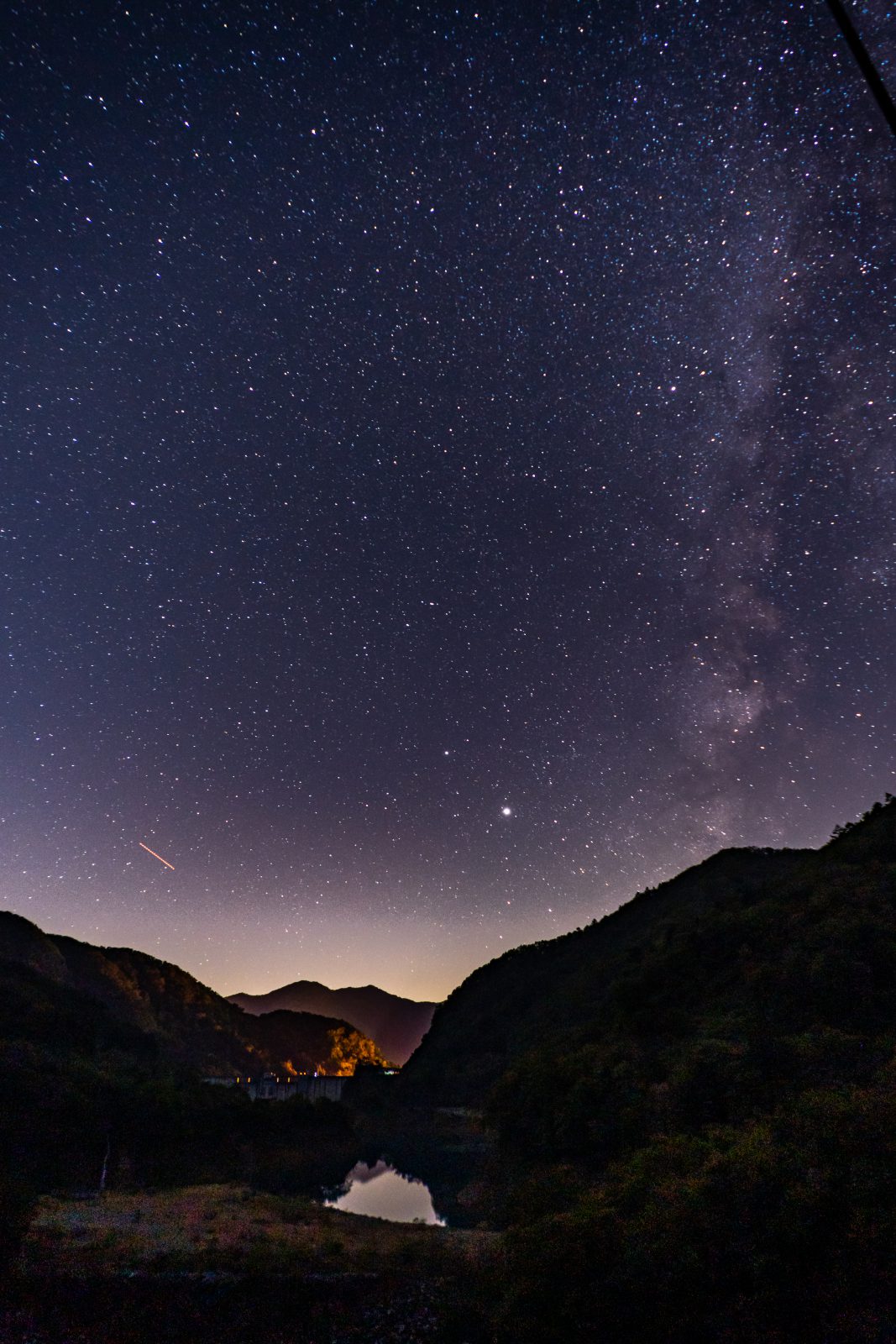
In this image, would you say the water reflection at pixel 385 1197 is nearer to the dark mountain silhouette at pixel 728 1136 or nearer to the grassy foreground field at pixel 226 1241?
the grassy foreground field at pixel 226 1241

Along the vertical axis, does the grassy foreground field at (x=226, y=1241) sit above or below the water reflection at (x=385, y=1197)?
above

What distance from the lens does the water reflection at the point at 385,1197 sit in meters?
38.1

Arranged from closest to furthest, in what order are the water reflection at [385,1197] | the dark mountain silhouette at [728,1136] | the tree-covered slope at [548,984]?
the dark mountain silhouette at [728,1136] → the water reflection at [385,1197] → the tree-covered slope at [548,984]

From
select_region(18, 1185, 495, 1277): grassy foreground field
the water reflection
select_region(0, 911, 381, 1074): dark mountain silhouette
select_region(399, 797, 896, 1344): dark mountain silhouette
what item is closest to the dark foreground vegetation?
select_region(399, 797, 896, 1344): dark mountain silhouette

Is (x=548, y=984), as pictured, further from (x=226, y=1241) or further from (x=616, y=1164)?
(x=616, y=1164)

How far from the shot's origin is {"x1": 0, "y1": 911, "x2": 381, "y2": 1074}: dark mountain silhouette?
167 feet

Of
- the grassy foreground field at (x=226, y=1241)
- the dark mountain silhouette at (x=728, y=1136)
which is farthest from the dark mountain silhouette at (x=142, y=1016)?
the dark mountain silhouette at (x=728, y=1136)

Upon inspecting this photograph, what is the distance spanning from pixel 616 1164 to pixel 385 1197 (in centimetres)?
3133

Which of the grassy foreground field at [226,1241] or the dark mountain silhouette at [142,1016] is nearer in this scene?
the grassy foreground field at [226,1241]

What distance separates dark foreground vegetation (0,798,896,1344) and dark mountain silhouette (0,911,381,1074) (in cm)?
81

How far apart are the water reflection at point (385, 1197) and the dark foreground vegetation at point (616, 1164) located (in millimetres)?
2236

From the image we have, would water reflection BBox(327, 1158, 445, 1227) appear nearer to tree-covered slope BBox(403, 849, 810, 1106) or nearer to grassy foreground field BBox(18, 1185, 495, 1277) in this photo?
grassy foreground field BBox(18, 1185, 495, 1277)

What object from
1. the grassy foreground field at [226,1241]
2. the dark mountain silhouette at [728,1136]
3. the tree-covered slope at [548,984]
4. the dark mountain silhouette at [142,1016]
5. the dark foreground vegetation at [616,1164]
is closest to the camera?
the dark mountain silhouette at [728,1136]

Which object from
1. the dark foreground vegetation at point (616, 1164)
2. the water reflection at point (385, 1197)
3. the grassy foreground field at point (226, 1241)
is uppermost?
the dark foreground vegetation at point (616, 1164)
